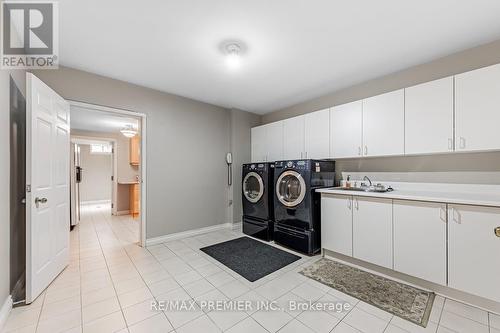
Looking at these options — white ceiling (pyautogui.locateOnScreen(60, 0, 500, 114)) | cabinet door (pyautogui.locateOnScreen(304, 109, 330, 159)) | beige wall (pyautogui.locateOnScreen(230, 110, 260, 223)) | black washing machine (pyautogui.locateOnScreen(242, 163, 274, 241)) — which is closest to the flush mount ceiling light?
white ceiling (pyautogui.locateOnScreen(60, 0, 500, 114))

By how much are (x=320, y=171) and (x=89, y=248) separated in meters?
3.67

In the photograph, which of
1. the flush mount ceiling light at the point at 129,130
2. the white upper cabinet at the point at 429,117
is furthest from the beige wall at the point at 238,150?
the white upper cabinet at the point at 429,117

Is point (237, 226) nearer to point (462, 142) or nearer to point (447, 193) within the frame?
point (447, 193)

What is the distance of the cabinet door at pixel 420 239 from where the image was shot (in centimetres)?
192

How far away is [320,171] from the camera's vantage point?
3.00 m

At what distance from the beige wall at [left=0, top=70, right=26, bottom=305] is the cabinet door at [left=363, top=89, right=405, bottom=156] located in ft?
12.0

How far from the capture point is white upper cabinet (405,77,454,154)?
2111 mm

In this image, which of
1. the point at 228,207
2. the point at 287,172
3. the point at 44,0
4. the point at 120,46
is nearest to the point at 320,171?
the point at 287,172

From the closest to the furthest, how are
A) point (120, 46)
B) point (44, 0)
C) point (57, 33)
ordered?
1. point (44, 0)
2. point (57, 33)
3. point (120, 46)

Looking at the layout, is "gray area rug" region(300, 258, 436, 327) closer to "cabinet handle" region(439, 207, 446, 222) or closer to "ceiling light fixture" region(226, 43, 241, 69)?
"cabinet handle" region(439, 207, 446, 222)

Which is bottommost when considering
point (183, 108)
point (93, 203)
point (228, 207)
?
point (93, 203)

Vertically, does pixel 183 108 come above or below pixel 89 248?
above

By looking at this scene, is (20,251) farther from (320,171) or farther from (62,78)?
(320,171)

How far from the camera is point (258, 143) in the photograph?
14.1 feet
